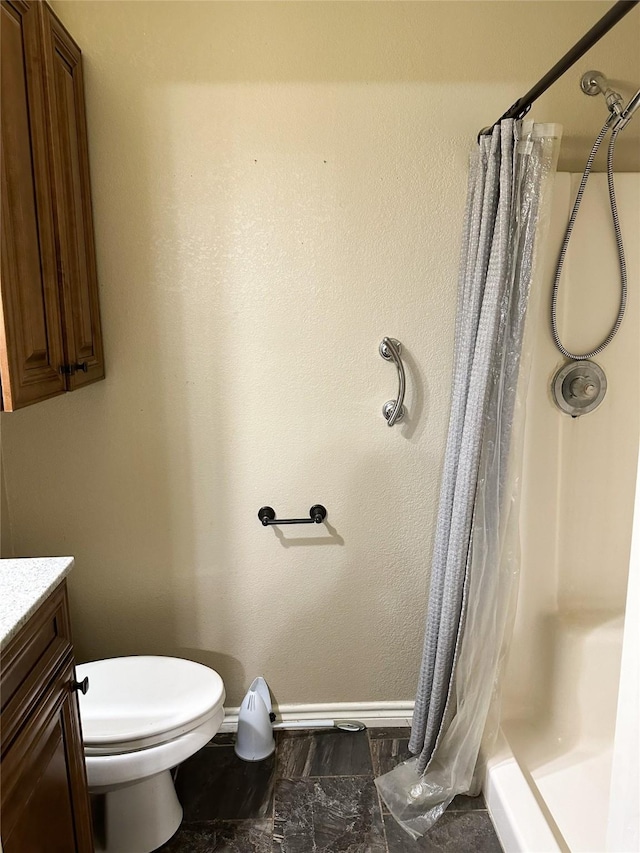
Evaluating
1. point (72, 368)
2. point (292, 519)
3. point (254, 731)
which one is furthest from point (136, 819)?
point (72, 368)

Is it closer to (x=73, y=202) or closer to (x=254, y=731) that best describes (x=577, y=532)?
(x=254, y=731)

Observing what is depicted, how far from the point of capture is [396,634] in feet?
6.73

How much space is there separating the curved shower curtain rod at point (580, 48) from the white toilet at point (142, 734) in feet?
5.48

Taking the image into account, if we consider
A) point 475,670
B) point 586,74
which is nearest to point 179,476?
point 475,670

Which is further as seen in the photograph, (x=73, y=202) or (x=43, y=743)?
(x=73, y=202)

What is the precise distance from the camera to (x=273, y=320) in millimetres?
1852

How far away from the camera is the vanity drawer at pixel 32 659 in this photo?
0.98m

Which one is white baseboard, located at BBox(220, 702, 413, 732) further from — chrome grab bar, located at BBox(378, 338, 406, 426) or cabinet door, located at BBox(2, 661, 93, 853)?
chrome grab bar, located at BBox(378, 338, 406, 426)

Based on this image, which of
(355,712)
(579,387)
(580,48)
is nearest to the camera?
(580,48)

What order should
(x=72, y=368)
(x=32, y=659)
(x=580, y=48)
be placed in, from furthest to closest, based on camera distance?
(x=72, y=368) → (x=580, y=48) → (x=32, y=659)

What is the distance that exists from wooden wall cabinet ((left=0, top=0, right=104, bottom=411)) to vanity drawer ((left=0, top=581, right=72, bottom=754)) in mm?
425

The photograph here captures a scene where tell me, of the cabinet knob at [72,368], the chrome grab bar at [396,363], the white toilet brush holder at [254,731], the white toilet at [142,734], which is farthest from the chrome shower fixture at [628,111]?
the white toilet brush holder at [254,731]

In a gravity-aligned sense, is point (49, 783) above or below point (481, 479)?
below

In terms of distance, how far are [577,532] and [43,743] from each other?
1551 mm
